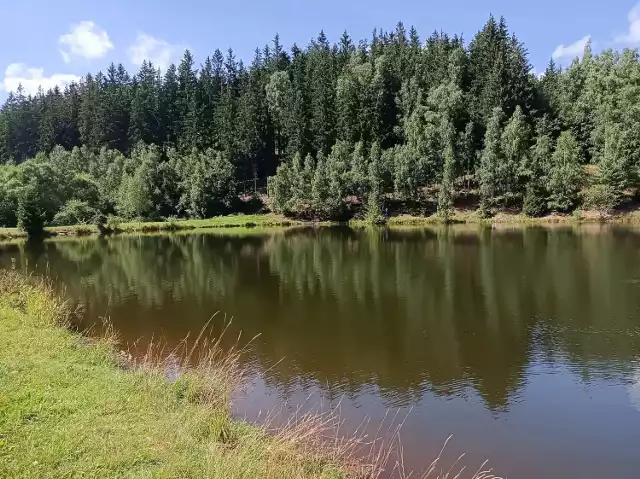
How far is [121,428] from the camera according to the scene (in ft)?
29.7

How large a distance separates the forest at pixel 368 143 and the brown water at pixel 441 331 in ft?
94.3

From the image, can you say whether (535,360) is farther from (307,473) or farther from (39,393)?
(39,393)

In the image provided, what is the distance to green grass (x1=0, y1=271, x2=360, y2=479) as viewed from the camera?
304 inches

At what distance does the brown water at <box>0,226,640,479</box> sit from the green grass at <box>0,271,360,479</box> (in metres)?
2.95

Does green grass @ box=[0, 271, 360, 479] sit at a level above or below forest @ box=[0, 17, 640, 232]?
below

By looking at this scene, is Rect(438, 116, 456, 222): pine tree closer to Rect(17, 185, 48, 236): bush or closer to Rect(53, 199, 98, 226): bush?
Rect(53, 199, 98, 226): bush

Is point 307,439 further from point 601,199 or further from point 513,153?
point 513,153

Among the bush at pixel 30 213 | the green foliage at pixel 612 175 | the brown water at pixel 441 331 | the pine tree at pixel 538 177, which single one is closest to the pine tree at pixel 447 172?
the pine tree at pixel 538 177

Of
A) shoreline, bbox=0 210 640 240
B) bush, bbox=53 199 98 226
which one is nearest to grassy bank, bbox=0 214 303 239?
shoreline, bbox=0 210 640 240

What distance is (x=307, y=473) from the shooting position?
8.98 meters

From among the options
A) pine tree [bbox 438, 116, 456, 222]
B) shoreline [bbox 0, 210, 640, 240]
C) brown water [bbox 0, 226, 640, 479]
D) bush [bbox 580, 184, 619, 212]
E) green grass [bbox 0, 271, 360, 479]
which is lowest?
brown water [bbox 0, 226, 640, 479]

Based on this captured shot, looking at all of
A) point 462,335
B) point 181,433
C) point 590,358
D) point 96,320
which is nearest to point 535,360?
point 590,358

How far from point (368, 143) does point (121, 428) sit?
87.1 meters

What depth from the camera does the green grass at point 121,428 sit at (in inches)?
304
